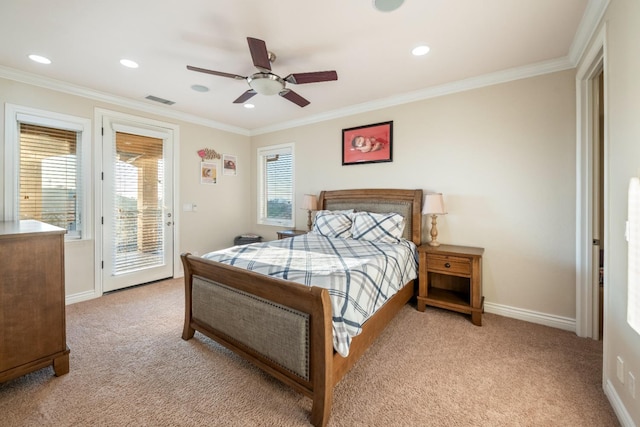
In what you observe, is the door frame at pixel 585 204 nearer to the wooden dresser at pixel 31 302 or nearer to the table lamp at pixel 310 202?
the table lamp at pixel 310 202

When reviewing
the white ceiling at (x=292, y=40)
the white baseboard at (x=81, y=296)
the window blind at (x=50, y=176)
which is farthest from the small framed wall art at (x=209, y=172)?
the white baseboard at (x=81, y=296)

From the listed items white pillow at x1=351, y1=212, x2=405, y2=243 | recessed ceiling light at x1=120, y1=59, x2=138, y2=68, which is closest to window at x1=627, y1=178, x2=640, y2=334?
white pillow at x1=351, y1=212, x2=405, y2=243

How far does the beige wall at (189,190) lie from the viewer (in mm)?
3023

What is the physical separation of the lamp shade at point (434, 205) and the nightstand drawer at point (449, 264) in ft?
1.59

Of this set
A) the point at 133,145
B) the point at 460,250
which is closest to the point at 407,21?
the point at 460,250

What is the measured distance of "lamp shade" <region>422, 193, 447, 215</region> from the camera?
298cm

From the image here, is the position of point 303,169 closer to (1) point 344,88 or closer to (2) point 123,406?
(1) point 344,88

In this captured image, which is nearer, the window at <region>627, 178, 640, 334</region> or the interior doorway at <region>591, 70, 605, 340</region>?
the window at <region>627, 178, 640, 334</region>

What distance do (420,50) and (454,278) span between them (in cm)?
248

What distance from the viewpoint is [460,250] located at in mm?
2883

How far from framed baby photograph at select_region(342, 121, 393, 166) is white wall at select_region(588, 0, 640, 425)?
213 centimetres

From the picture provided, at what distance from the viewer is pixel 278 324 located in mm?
1677

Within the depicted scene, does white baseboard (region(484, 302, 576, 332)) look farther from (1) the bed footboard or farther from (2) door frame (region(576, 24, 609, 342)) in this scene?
(1) the bed footboard

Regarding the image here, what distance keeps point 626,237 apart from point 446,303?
1698 mm
